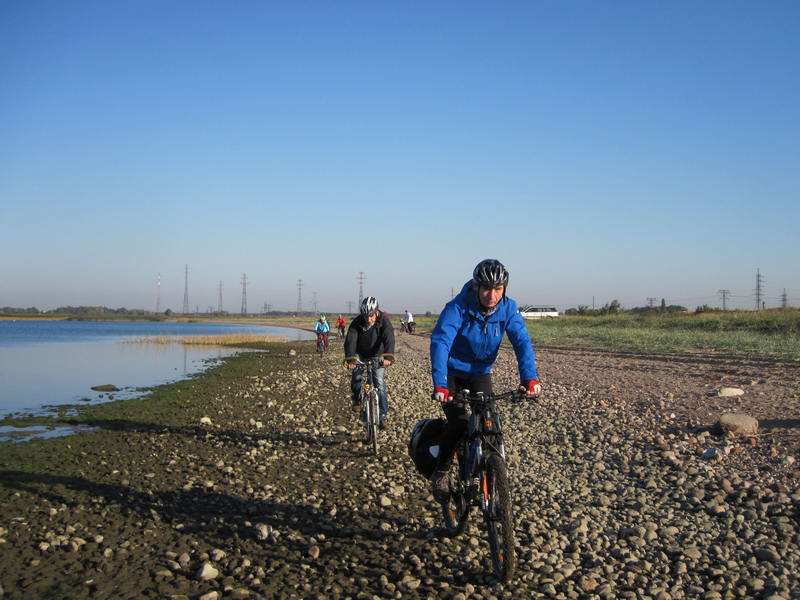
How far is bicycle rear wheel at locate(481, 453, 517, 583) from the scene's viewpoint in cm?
484

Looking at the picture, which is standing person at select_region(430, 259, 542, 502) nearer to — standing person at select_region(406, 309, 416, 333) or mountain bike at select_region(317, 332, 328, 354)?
mountain bike at select_region(317, 332, 328, 354)

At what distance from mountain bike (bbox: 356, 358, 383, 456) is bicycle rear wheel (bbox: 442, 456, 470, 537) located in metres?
3.89

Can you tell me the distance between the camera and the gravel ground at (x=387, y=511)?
513 cm

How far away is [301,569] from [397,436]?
5933mm

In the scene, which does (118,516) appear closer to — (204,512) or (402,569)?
(204,512)

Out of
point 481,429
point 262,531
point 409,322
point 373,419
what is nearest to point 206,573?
point 262,531

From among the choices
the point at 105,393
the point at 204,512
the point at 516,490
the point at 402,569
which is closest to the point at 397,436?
the point at 516,490

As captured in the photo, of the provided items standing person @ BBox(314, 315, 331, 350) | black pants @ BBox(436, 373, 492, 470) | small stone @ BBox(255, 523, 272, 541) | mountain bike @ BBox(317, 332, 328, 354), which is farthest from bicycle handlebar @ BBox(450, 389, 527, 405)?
mountain bike @ BBox(317, 332, 328, 354)

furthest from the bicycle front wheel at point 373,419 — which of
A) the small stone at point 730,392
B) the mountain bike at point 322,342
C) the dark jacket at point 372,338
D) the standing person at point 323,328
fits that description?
the mountain bike at point 322,342

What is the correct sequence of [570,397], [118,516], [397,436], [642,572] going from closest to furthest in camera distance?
[642,572]
[118,516]
[397,436]
[570,397]

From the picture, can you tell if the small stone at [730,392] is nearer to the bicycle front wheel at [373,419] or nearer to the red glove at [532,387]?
the bicycle front wheel at [373,419]

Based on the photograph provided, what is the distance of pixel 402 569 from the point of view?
5.32m

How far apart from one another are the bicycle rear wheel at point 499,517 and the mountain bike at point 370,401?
4.84m

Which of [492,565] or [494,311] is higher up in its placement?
[494,311]
